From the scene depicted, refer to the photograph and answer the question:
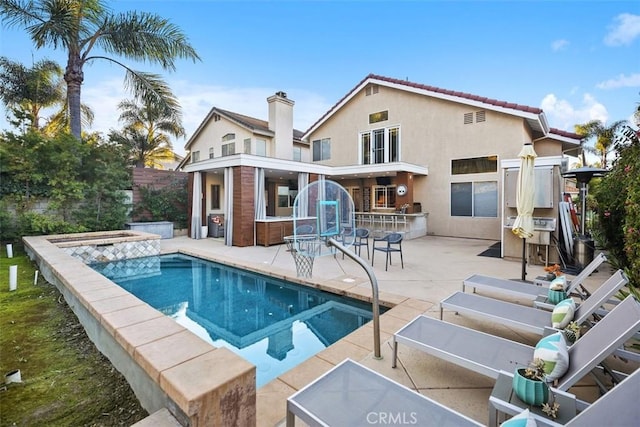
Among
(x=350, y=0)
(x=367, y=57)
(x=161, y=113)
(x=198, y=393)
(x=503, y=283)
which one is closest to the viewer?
(x=198, y=393)

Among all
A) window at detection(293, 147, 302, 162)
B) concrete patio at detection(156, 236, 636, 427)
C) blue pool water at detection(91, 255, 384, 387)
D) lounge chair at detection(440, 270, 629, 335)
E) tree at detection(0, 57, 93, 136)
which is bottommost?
blue pool water at detection(91, 255, 384, 387)

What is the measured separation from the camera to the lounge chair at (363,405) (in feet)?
6.23

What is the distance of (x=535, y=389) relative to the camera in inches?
76.5

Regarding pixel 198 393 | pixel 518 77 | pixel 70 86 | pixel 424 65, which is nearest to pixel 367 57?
pixel 424 65

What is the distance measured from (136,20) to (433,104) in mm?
13758

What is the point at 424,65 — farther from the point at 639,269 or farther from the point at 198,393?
the point at 198,393

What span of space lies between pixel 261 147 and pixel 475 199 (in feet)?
38.9

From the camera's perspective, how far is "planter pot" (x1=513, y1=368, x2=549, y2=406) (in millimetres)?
1933

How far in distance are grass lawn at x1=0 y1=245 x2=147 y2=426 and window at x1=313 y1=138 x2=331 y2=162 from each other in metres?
15.5

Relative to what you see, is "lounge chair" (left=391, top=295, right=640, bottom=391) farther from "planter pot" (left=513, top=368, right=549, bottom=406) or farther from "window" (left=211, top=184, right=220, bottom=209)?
"window" (left=211, top=184, right=220, bottom=209)

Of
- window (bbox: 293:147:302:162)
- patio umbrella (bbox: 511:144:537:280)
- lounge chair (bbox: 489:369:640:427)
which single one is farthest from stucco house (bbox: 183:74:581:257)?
lounge chair (bbox: 489:369:640:427)

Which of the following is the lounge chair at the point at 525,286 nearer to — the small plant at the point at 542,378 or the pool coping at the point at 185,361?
the pool coping at the point at 185,361

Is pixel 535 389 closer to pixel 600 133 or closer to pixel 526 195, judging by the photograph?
pixel 526 195

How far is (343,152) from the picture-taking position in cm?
1789
